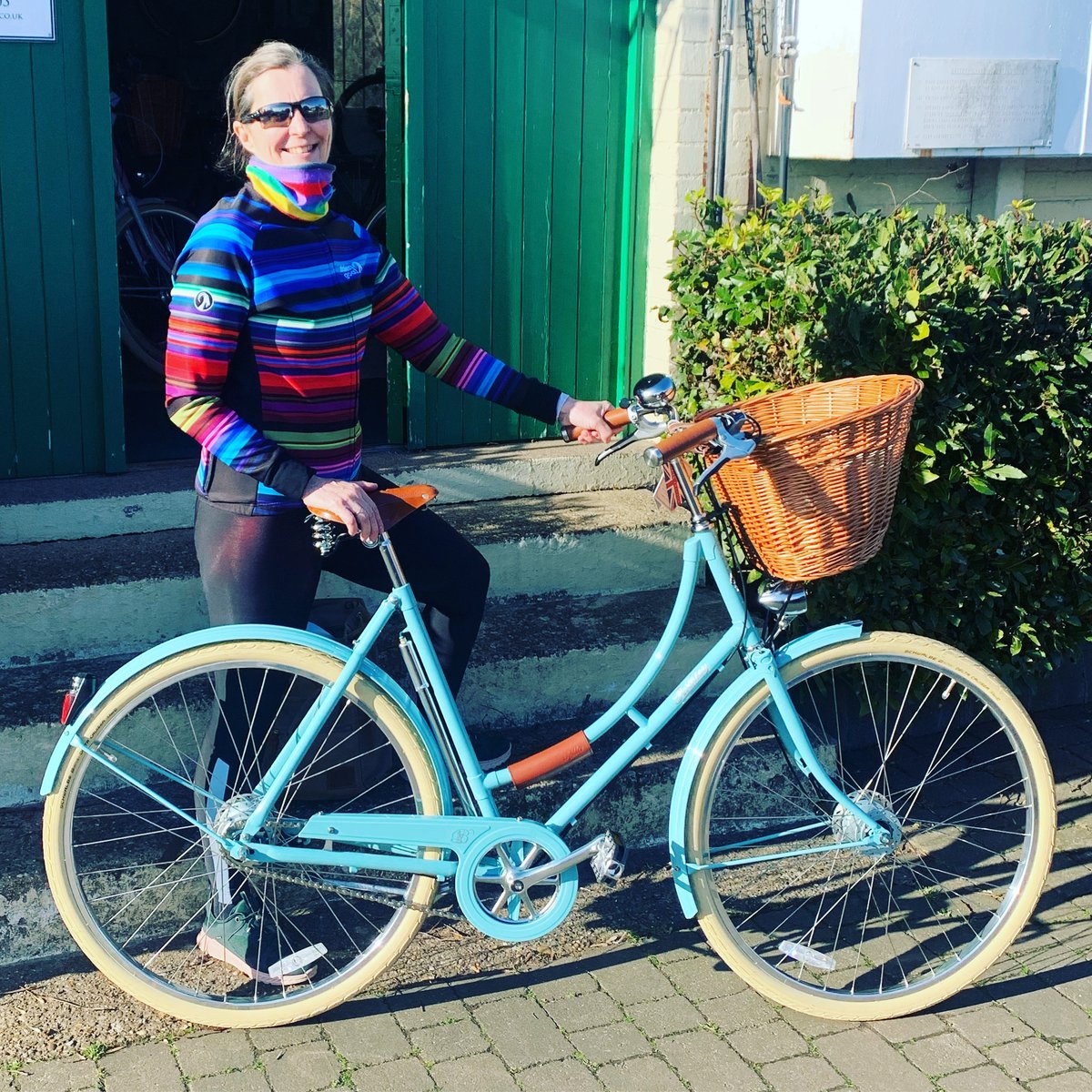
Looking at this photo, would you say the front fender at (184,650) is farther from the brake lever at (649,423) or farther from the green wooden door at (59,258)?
the green wooden door at (59,258)

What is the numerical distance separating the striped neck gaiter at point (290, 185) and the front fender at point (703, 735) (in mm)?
1494

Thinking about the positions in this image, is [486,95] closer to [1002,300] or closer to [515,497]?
[515,497]

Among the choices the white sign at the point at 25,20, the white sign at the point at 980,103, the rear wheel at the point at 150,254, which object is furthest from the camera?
the rear wheel at the point at 150,254

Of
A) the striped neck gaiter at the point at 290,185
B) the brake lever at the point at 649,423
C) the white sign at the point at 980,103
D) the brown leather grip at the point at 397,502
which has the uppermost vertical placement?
the white sign at the point at 980,103

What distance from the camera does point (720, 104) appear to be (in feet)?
19.0

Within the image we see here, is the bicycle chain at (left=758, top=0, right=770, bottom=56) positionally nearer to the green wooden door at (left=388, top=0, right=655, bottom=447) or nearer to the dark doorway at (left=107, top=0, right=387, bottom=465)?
the green wooden door at (left=388, top=0, right=655, bottom=447)

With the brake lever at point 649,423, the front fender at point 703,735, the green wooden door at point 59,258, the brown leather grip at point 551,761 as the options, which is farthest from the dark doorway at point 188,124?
the front fender at point 703,735

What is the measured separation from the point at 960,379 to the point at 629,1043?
233cm

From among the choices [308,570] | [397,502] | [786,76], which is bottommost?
[308,570]

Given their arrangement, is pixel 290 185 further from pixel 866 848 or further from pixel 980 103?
pixel 980 103

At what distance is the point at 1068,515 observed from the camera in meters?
4.85

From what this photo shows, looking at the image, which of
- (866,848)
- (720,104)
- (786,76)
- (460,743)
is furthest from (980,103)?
(460,743)

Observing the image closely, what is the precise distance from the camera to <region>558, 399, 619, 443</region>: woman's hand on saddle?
360 centimetres

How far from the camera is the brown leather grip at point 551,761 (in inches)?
136
